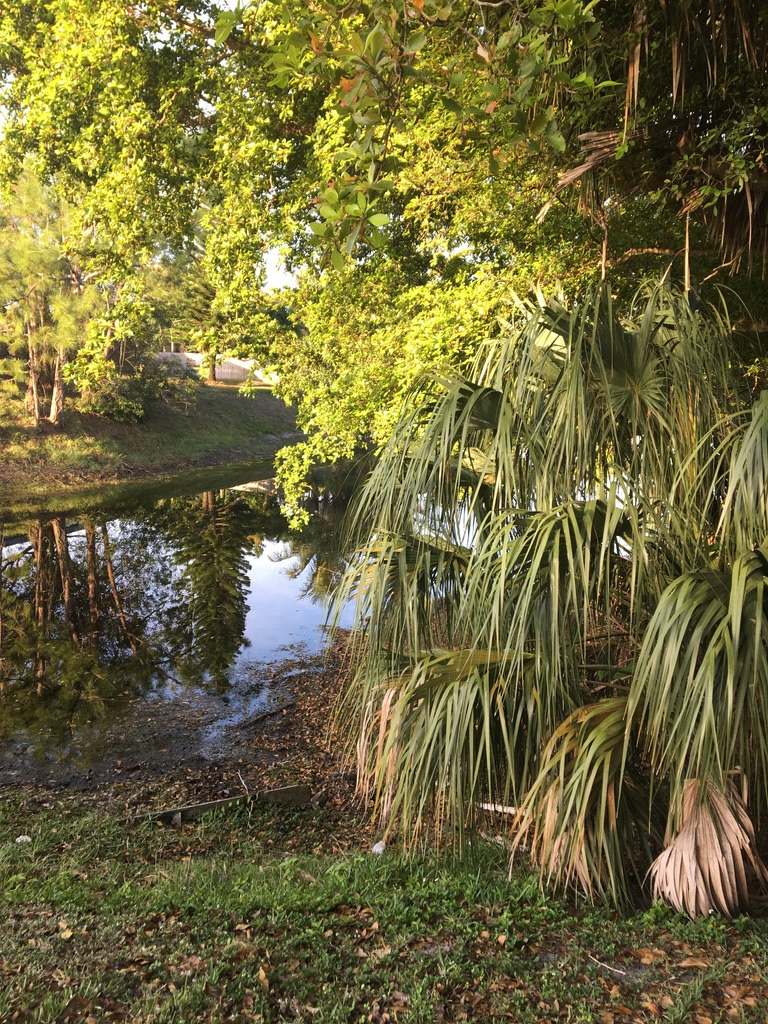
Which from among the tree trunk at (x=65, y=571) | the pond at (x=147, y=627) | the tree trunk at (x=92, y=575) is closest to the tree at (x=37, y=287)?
the pond at (x=147, y=627)

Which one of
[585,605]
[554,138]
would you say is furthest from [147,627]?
[554,138]

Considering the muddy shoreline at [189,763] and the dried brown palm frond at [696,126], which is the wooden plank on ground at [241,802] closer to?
the muddy shoreline at [189,763]

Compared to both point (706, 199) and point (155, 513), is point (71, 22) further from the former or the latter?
point (155, 513)

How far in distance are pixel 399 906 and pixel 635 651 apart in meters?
1.65

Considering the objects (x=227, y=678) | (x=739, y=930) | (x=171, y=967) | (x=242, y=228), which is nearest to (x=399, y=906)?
(x=171, y=967)

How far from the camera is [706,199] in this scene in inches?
186

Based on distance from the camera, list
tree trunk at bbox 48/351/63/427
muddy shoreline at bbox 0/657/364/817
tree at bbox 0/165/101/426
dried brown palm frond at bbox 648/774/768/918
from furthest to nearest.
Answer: tree trunk at bbox 48/351/63/427
tree at bbox 0/165/101/426
muddy shoreline at bbox 0/657/364/817
dried brown palm frond at bbox 648/774/768/918


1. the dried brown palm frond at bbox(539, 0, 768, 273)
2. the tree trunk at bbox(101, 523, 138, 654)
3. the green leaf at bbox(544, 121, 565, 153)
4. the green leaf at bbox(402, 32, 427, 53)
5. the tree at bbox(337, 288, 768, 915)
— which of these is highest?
the dried brown palm frond at bbox(539, 0, 768, 273)

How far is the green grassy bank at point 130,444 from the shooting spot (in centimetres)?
2239

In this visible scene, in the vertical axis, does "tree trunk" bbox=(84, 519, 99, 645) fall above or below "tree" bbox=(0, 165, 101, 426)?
below

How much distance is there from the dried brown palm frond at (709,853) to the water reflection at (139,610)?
567cm

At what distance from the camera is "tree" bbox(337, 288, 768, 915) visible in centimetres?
287

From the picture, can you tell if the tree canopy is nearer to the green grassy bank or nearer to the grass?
the grass

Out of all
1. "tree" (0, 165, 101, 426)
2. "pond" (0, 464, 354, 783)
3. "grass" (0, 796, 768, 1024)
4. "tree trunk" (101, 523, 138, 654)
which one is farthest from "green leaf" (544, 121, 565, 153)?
"tree" (0, 165, 101, 426)
